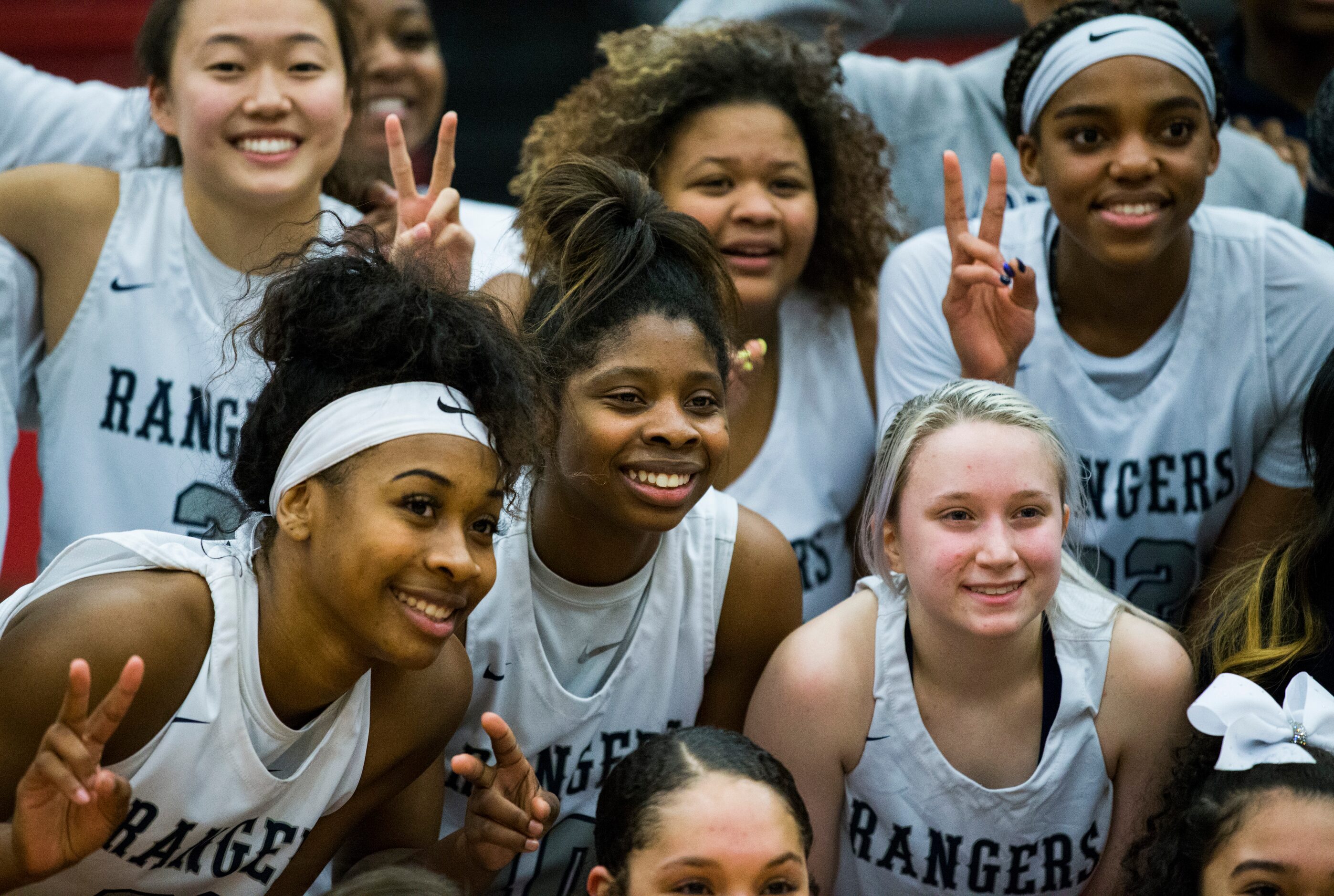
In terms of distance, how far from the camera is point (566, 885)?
9.25 ft

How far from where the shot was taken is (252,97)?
10.5 feet

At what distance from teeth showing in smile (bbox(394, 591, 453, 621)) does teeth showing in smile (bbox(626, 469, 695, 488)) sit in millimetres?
530

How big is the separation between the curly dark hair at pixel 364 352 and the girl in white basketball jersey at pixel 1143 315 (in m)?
1.16

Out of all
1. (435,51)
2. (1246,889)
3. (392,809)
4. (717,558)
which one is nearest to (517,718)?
(392,809)

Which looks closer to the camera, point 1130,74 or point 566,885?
point 566,885

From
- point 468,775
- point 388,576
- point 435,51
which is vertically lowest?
point 468,775

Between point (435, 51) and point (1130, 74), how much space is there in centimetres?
192

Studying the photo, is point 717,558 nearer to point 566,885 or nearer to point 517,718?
point 517,718

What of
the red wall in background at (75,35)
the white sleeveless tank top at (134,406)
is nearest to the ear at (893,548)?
the white sleeveless tank top at (134,406)

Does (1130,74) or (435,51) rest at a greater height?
A: (435,51)

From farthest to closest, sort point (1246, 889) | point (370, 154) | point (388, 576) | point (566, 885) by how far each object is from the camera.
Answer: point (370, 154), point (566, 885), point (1246, 889), point (388, 576)

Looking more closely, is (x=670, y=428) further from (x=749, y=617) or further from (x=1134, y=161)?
(x=1134, y=161)

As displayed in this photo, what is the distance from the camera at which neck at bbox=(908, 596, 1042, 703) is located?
8.98ft

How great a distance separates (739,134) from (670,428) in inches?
40.9
